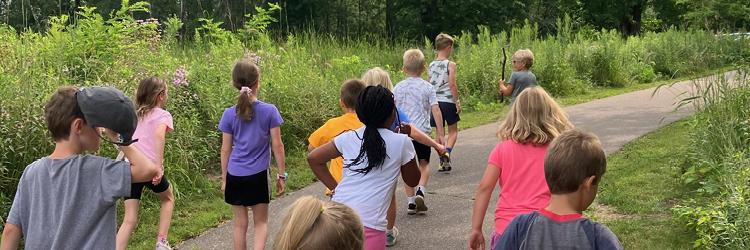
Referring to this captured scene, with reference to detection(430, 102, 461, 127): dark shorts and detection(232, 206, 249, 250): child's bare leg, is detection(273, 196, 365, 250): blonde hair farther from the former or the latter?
detection(430, 102, 461, 127): dark shorts

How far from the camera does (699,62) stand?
776 cm

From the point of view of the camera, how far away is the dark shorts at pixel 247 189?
464 centimetres

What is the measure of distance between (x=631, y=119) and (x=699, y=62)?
13.6 feet

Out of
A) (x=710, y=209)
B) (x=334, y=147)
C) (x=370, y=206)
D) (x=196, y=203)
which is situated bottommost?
(x=196, y=203)

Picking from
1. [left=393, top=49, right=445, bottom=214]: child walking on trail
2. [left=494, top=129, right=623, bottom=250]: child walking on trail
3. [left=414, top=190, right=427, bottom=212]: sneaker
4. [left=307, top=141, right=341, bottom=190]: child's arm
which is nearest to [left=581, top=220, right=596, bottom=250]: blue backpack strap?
[left=494, top=129, right=623, bottom=250]: child walking on trail

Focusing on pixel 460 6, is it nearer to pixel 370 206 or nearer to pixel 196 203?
pixel 196 203

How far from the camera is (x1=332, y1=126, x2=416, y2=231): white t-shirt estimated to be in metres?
3.44

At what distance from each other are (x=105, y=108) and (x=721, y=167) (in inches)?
203

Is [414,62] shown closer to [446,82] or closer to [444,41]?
[444,41]

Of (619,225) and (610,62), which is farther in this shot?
(610,62)

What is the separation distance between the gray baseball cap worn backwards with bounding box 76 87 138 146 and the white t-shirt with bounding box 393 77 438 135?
12.6ft

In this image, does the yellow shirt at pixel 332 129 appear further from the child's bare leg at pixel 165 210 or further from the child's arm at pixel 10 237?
the child's arm at pixel 10 237

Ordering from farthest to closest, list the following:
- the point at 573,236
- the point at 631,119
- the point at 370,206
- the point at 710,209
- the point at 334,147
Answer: the point at 631,119, the point at 710,209, the point at 334,147, the point at 370,206, the point at 573,236

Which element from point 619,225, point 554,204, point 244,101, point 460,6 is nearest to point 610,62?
point 619,225
